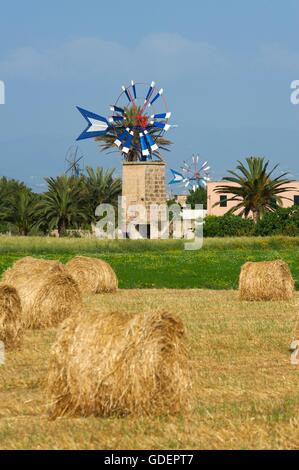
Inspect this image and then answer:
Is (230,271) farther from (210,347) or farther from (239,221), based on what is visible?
(239,221)

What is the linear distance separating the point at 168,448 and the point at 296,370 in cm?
591

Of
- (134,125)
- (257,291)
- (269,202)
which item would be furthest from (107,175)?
(257,291)

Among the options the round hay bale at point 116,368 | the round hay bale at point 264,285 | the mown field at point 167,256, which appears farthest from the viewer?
the mown field at point 167,256

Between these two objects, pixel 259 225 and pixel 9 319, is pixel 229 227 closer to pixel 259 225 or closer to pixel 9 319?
pixel 259 225

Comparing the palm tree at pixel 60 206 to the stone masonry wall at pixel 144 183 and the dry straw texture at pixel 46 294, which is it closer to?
the stone masonry wall at pixel 144 183

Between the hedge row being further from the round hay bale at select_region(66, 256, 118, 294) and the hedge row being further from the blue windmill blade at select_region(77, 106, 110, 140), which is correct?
the round hay bale at select_region(66, 256, 118, 294)

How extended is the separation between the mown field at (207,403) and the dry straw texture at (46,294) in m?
0.54

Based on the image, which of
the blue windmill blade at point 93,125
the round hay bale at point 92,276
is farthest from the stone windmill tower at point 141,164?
the round hay bale at point 92,276

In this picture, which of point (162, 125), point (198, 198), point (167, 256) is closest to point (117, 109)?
point (162, 125)

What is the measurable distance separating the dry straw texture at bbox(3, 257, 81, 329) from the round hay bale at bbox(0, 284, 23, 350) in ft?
9.52

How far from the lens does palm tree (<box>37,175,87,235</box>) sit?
90.2 metres

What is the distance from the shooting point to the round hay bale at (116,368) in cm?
1184

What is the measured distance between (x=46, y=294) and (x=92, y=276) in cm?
926

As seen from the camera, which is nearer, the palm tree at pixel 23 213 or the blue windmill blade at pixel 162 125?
the palm tree at pixel 23 213
